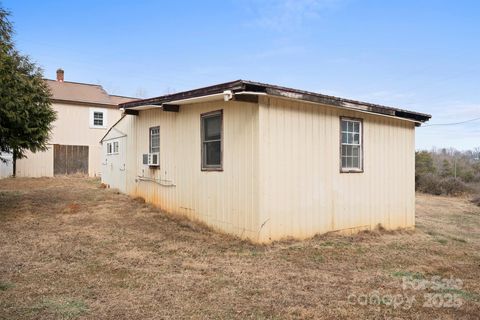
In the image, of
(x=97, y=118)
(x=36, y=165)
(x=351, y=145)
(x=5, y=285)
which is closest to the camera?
(x=5, y=285)

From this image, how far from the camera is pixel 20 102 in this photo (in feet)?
28.8

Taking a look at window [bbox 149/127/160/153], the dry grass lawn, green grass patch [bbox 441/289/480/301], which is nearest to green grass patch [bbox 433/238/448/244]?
the dry grass lawn

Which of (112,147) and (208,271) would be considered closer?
(208,271)

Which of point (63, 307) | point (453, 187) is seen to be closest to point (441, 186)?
point (453, 187)

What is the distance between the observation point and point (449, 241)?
324 inches

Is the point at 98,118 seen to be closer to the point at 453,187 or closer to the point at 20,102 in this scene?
the point at 20,102

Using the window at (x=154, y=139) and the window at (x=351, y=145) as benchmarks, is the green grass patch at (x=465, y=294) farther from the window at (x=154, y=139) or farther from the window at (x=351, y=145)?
the window at (x=154, y=139)

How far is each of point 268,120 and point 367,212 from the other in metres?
3.64

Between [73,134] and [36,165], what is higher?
[73,134]

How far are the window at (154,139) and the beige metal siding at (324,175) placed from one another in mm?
4358

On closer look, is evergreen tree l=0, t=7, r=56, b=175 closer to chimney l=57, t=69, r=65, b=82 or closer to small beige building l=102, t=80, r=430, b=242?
small beige building l=102, t=80, r=430, b=242

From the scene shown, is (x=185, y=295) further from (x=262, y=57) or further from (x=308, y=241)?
(x=262, y=57)

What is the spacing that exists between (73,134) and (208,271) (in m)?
18.3

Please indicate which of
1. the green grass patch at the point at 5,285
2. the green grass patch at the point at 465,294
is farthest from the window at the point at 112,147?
the green grass patch at the point at 465,294
